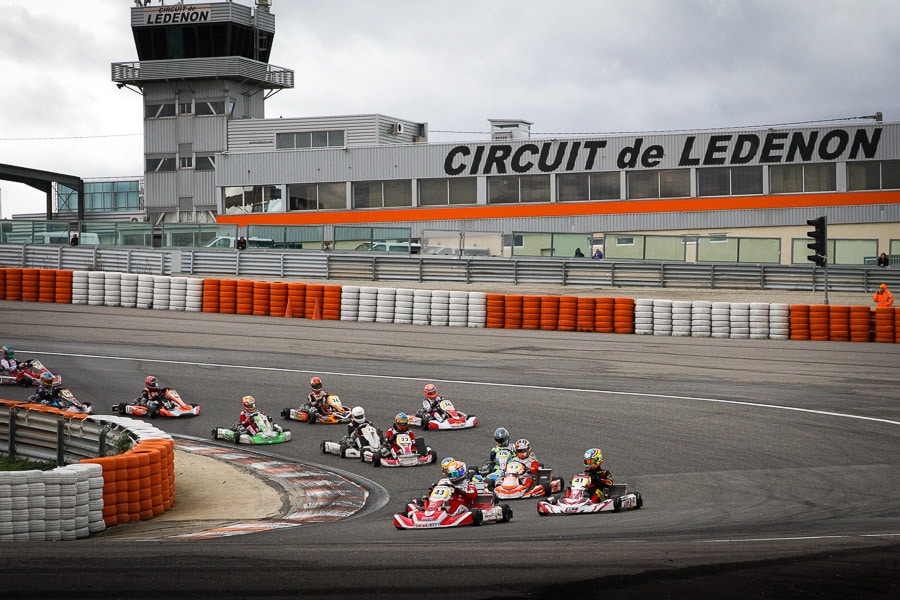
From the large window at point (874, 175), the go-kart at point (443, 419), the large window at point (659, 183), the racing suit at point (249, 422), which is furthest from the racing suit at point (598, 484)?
the large window at point (874, 175)

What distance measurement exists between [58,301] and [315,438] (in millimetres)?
22018

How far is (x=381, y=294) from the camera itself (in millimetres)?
34625

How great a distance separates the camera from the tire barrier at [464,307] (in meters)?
30.5

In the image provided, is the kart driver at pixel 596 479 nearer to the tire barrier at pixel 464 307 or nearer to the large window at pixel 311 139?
the tire barrier at pixel 464 307

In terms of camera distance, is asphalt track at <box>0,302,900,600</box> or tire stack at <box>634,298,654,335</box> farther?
tire stack at <box>634,298,654,335</box>

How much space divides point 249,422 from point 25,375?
7302mm

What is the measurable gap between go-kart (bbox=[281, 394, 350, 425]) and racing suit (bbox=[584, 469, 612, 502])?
745 cm

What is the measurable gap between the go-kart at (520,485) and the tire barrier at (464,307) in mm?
16740

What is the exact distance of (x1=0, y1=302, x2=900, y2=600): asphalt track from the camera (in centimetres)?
862

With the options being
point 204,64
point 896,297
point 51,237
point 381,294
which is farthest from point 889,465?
point 204,64

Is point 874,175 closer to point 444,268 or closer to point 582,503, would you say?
point 444,268

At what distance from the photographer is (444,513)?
1353 cm

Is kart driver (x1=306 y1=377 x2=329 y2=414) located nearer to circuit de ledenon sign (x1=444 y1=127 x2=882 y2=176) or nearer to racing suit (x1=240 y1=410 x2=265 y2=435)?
racing suit (x1=240 y1=410 x2=265 y2=435)

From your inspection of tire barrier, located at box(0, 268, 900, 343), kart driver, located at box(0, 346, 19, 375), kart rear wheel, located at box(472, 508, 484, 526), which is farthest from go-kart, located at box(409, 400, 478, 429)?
tire barrier, located at box(0, 268, 900, 343)
